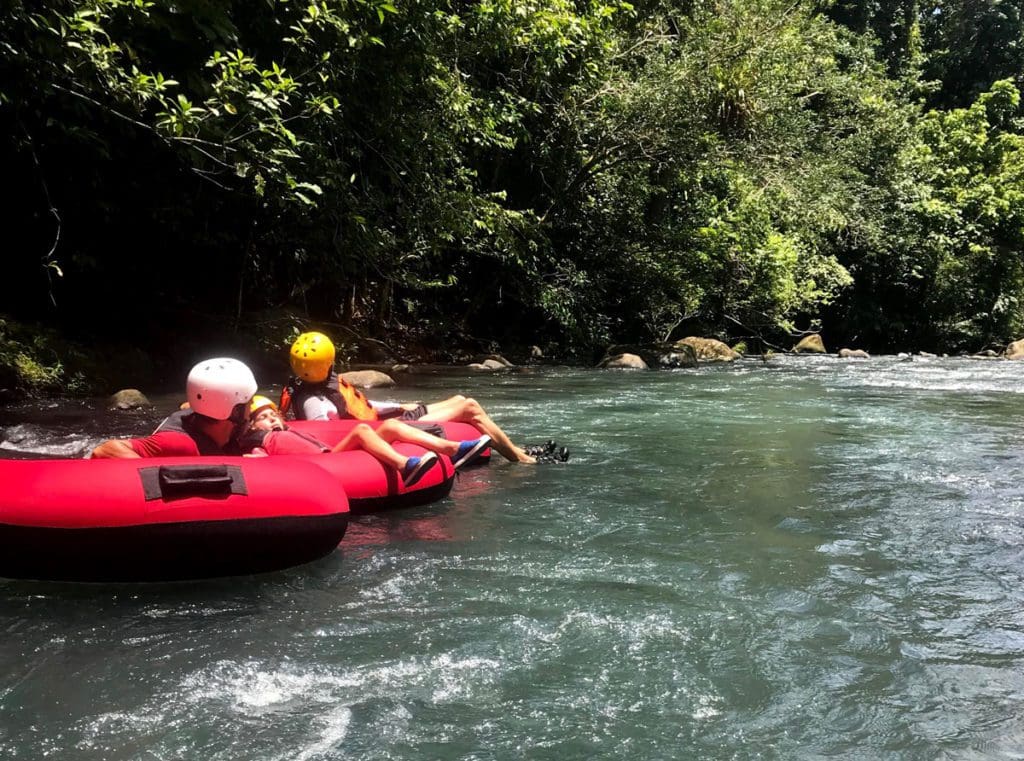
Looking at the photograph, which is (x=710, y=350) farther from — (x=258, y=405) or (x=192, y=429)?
(x=192, y=429)

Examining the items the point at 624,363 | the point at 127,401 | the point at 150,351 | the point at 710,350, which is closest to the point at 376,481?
the point at 127,401

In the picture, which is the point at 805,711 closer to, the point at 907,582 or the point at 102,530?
the point at 907,582

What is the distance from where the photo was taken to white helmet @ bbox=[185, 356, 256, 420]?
3.52m

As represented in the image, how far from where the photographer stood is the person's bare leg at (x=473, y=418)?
5.45 metres

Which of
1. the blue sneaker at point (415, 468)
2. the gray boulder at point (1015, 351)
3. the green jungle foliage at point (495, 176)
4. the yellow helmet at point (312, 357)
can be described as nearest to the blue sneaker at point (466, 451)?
the blue sneaker at point (415, 468)

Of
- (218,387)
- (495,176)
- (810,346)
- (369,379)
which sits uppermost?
(495,176)

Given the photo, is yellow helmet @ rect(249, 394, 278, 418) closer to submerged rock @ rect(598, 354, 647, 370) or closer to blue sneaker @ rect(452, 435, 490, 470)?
blue sneaker @ rect(452, 435, 490, 470)

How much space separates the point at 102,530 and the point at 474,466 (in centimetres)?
287

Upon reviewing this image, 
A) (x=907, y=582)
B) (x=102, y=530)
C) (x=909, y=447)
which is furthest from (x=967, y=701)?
(x=909, y=447)

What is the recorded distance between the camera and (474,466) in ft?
18.2

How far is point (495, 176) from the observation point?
42.4ft

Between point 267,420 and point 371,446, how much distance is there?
544 millimetres

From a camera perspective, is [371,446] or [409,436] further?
[409,436]

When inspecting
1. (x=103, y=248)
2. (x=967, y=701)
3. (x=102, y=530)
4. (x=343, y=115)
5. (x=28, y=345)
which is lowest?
(x=967, y=701)
